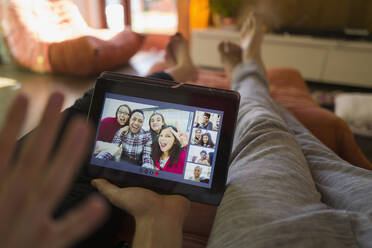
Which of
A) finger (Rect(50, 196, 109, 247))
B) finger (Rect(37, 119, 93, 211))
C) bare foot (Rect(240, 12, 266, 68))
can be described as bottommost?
finger (Rect(50, 196, 109, 247))

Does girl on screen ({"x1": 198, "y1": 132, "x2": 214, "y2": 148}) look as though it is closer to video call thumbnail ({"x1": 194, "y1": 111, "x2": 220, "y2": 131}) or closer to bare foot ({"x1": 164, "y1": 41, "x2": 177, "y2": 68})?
video call thumbnail ({"x1": 194, "y1": 111, "x2": 220, "y2": 131})

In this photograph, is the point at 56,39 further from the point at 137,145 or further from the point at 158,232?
the point at 158,232

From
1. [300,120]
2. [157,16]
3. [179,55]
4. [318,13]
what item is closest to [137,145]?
[300,120]

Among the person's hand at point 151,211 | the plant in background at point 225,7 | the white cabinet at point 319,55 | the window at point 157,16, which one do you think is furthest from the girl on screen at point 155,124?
the plant in background at point 225,7

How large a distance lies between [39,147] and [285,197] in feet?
1.13

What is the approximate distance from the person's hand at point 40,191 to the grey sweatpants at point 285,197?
0.23 m

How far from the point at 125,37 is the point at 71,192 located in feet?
2.27

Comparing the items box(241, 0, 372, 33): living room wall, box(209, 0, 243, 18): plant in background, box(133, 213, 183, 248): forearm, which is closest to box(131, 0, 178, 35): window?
box(209, 0, 243, 18): plant in background

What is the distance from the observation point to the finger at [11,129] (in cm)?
17

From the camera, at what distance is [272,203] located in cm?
37

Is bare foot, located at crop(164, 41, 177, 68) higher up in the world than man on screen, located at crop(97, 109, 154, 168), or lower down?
higher up

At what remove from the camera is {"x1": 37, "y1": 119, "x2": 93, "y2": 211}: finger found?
0.17 m

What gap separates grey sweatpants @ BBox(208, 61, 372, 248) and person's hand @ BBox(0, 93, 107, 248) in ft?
0.77

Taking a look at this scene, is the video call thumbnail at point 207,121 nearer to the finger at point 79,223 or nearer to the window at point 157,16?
the finger at point 79,223
